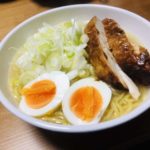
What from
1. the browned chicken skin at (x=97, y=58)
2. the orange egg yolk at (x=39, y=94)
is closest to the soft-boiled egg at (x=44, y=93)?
the orange egg yolk at (x=39, y=94)

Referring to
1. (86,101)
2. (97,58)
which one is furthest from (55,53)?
(86,101)

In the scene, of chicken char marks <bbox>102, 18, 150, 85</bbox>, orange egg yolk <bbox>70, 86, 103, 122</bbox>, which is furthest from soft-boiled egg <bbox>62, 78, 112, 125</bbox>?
chicken char marks <bbox>102, 18, 150, 85</bbox>

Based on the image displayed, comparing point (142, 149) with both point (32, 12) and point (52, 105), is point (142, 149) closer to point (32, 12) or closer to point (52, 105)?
point (52, 105)

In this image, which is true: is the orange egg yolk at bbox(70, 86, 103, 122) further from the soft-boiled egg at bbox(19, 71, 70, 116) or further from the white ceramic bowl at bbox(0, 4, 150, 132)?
the white ceramic bowl at bbox(0, 4, 150, 132)

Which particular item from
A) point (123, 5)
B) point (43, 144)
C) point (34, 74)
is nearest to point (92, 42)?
point (34, 74)

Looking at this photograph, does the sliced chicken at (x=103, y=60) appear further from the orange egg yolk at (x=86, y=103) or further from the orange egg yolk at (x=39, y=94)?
the orange egg yolk at (x=39, y=94)
